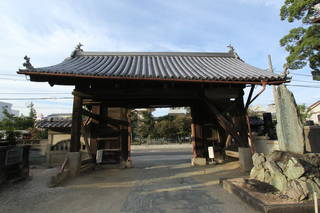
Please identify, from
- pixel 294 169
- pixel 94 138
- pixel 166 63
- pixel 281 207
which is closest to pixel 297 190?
pixel 294 169

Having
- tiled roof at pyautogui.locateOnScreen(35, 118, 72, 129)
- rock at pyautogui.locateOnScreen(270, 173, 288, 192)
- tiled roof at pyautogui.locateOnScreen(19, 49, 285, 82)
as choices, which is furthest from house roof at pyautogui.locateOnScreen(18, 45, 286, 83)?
tiled roof at pyautogui.locateOnScreen(35, 118, 72, 129)

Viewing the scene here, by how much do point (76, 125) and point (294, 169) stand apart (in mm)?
6841

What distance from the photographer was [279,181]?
3965 mm

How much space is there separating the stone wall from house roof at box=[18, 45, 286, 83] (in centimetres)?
287

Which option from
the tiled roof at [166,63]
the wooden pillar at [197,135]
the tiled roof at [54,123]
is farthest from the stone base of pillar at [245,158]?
the tiled roof at [54,123]

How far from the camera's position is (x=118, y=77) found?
18.5ft

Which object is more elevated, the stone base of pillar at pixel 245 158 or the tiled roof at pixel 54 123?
the tiled roof at pixel 54 123

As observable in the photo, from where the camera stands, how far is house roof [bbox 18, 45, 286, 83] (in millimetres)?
5934

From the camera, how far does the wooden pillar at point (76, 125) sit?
6.31 meters

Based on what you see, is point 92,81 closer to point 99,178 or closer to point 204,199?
point 99,178

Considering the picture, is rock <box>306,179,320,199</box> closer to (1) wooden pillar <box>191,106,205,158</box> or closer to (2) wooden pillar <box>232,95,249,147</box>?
(2) wooden pillar <box>232,95,249,147</box>

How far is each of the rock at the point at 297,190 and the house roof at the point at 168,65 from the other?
138 inches

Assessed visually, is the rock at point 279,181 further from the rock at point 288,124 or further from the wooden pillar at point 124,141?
the wooden pillar at point 124,141

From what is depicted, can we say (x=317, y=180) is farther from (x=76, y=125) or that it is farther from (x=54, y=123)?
(x=54, y=123)
